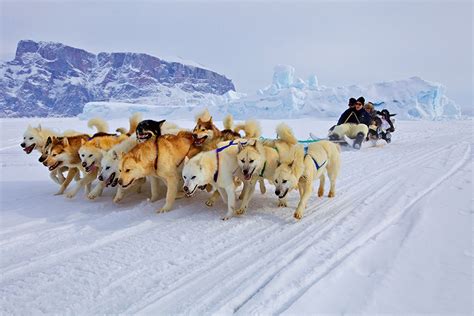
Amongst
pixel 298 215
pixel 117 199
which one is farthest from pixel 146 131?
pixel 298 215

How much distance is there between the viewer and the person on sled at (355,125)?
31.8 ft

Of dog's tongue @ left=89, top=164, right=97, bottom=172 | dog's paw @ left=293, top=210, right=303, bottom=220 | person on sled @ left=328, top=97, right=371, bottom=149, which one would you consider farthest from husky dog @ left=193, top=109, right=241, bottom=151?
person on sled @ left=328, top=97, right=371, bottom=149

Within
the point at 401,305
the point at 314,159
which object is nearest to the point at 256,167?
the point at 314,159

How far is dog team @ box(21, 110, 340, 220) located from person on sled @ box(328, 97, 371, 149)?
504cm

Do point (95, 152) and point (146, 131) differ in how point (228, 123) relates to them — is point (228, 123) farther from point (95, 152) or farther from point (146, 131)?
point (95, 152)

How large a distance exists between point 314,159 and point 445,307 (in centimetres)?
246

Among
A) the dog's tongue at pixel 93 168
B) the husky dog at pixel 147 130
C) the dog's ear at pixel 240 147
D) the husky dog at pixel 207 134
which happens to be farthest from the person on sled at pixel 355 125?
the dog's tongue at pixel 93 168

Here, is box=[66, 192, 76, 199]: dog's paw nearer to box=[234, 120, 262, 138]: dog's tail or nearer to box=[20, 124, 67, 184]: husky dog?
box=[20, 124, 67, 184]: husky dog

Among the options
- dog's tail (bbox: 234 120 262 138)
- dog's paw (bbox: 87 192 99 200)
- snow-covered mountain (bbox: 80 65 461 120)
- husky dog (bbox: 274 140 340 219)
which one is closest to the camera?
husky dog (bbox: 274 140 340 219)

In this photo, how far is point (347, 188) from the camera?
5.32 meters

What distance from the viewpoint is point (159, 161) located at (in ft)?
14.7

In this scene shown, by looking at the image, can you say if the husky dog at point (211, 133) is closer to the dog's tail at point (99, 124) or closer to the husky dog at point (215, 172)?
the husky dog at point (215, 172)

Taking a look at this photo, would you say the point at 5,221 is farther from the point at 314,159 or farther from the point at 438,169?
the point at 438,169

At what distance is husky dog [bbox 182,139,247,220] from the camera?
4.09 metres
